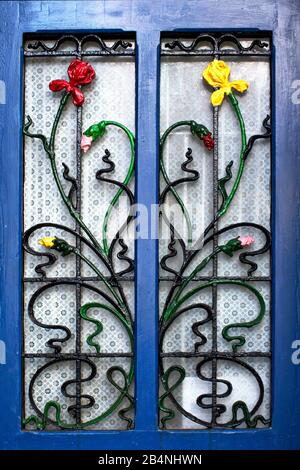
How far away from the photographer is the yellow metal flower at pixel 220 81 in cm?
242

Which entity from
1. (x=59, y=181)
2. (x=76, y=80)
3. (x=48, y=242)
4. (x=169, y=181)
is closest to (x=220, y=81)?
(x=169, y=181)

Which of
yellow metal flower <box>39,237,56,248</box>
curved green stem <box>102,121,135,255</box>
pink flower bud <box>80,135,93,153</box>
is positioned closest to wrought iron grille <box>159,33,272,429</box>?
curved green stem <box>102,121,135,255</box>

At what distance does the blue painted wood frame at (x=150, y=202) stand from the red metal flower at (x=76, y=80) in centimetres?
12

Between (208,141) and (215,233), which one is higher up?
(208,141)

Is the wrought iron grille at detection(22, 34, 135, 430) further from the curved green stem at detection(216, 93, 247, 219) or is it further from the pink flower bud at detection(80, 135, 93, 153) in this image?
the curved green stem at detection(216, 93, 247, 219)

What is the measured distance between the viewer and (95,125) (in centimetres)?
243

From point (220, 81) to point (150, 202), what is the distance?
49 cm

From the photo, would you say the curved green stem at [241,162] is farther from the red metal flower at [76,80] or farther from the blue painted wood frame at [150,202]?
the red metal flower at [76,80]

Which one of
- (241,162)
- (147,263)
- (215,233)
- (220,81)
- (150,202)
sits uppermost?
(220,81)

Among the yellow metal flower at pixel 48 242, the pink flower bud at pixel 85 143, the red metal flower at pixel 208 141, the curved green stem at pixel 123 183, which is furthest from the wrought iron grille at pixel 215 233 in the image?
the yellow metal flower at pixel 48 242

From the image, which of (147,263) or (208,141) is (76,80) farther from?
(147,263)

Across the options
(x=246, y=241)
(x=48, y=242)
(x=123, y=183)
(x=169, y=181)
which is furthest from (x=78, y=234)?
(x=246, y=241)

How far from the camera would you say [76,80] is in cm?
243

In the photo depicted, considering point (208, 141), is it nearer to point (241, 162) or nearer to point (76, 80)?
point (241, 162)
